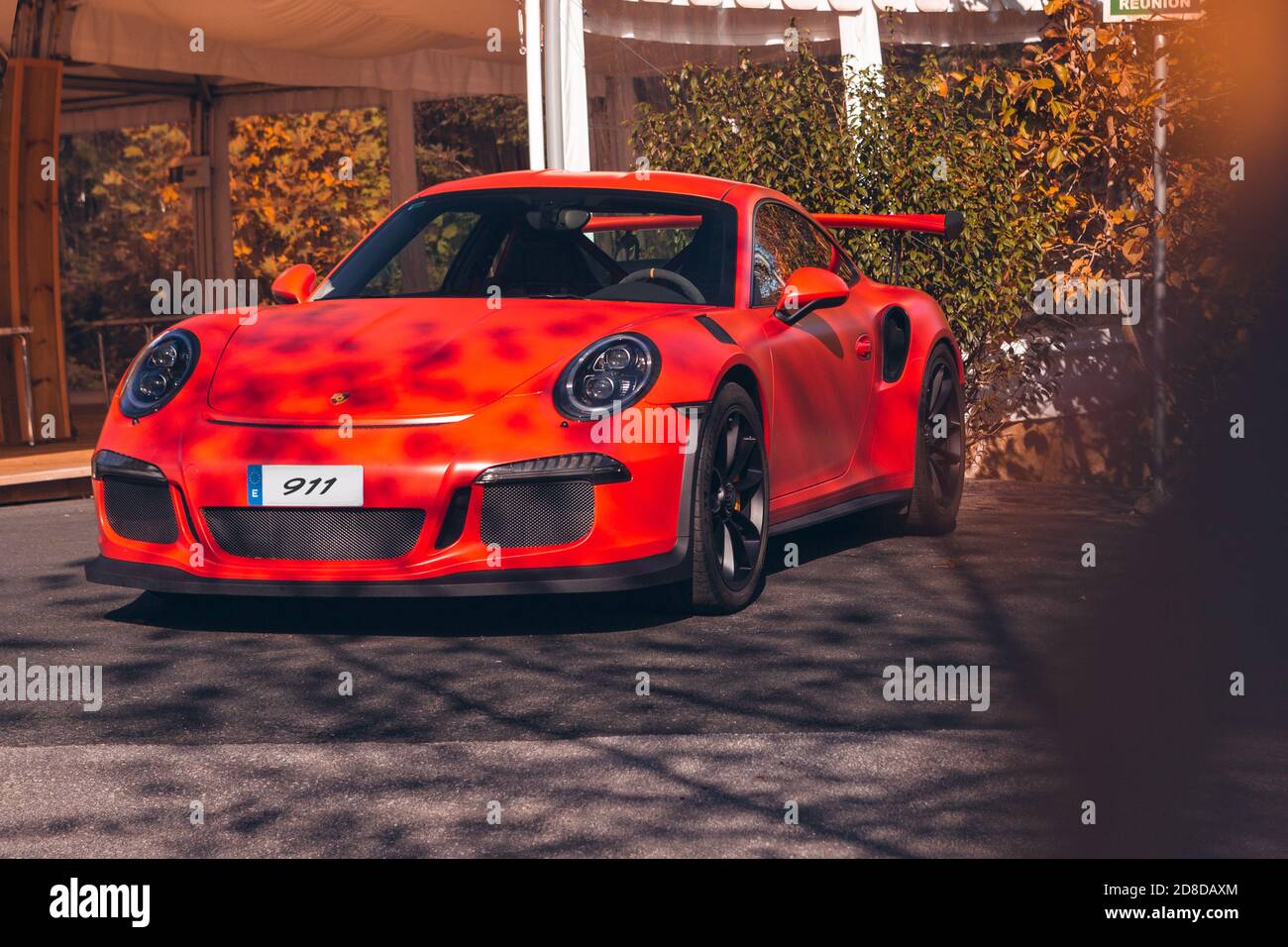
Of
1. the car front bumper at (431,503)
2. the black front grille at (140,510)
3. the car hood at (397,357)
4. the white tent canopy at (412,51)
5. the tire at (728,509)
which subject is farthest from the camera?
the white tent canopy at (412,51)

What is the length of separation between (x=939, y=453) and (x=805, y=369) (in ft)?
5.40

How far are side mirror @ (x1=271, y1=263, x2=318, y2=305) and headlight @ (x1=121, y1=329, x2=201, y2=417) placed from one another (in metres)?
0.71

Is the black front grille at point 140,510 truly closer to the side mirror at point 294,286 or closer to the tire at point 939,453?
the side mirror at point 294,286

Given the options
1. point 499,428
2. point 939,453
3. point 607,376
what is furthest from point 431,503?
point 939,453

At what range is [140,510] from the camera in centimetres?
627

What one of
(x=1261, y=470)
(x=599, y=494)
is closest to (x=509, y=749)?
(x=599, y=494)

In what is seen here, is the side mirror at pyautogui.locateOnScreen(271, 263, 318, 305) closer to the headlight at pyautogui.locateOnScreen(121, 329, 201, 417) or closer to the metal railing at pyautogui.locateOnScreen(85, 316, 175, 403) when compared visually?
the headlight at pyautogui.locateOnScreen(121, 329, 201, 417)

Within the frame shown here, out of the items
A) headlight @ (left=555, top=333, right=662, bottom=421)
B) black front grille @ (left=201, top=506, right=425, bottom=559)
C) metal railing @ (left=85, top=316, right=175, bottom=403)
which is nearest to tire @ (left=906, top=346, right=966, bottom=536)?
headlight @ (left=555, top=333, right=662, bottom=421)

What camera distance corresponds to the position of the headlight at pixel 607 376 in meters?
6.04

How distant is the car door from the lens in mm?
7020

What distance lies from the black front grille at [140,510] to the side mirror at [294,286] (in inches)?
47.3

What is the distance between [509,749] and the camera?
191 inches

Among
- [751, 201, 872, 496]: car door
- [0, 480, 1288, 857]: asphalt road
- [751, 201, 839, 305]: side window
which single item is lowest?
[0, 480, 1288, 857]: asphalt road

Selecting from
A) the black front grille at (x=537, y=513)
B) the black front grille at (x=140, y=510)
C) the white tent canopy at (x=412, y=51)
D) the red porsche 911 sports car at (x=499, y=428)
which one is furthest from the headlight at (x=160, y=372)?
the white tent canopy at (x=412, y=51)
